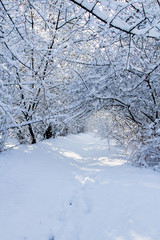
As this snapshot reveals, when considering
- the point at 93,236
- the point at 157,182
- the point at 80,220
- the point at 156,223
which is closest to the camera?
the point at 156,223

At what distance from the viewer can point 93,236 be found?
2156 mm

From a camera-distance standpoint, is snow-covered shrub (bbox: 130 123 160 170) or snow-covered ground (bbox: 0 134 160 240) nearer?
snow-covered ground (bbox: 0 134 160 240)

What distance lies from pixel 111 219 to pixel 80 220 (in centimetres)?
53

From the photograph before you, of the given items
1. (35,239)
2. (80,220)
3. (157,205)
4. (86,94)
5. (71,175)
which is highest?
(86,94)

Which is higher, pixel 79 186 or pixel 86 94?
pixel 86 94

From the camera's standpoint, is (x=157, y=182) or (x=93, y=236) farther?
(x=157, y=182)

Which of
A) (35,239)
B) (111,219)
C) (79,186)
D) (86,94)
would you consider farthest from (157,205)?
(86,94)

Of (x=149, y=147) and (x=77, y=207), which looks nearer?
(x=77, y=207)

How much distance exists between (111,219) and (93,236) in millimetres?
337

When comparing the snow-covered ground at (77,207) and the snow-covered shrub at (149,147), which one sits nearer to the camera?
the snow-covered ground at (77,207)

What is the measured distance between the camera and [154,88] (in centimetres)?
462

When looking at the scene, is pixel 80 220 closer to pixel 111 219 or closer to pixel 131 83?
pixel 111 219

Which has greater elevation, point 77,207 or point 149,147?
point 149,147

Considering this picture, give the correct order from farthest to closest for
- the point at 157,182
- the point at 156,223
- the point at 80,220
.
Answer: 1. the point at 157,182
2. the point at 80,220
3. the point at 156,223
